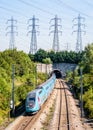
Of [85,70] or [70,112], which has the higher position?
[85,70]

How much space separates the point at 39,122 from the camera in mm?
38656

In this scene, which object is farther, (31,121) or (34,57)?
(34,57)

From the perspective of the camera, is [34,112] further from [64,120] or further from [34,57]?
[34,57]

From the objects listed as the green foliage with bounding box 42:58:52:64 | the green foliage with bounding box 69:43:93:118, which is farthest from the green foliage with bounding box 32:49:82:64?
the green foliage with bounding box 69:43:93:118

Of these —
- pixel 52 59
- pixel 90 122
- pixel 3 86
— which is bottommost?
pixel 90 122

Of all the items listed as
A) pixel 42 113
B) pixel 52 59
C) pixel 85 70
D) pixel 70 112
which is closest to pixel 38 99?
pixel 42 113

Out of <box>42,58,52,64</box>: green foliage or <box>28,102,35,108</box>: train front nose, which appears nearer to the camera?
<box>28,102,35,108</box>: train front nose

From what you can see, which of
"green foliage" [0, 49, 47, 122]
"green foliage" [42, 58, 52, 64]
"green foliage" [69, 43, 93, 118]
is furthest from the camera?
"green foliage" [42, 58, 52, 64]

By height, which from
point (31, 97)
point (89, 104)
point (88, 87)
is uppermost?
point (88, 87)

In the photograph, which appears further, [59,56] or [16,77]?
[59,56]

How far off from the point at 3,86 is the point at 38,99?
31.8 ft

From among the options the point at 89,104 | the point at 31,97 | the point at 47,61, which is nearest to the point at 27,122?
the point at 31,97

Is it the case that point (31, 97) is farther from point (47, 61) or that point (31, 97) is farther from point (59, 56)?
point (59, 56)

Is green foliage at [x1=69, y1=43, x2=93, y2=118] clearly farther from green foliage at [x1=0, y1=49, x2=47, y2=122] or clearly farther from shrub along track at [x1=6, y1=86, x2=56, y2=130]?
green foliage at [x1=0, y1=49, x2=47, y2=122]
